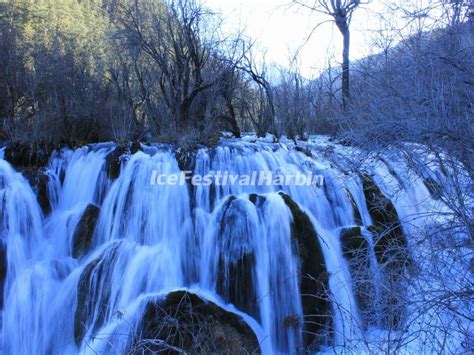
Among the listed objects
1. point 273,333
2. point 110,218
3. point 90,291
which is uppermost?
point 110,218

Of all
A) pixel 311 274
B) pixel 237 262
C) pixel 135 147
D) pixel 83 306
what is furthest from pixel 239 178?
pixel 83 306

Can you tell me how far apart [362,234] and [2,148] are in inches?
278

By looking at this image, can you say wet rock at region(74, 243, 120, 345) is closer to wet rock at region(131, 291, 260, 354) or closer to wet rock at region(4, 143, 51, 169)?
wet rock at region(131, 291, 260, 354)

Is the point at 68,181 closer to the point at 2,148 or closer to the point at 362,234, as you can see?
the point at 2,148

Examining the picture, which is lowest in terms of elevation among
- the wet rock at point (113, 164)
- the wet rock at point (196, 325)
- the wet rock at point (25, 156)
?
the wet rock at point (196, 325)

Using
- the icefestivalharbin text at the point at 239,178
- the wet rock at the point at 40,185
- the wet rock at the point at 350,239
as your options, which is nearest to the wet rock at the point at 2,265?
the wet rock at the point at 40,185

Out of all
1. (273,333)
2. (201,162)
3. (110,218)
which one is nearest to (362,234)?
(273,333)

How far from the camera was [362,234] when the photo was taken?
6.67 m

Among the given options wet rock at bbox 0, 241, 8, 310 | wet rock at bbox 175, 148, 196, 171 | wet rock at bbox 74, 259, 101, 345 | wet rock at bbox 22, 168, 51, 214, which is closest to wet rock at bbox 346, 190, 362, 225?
wet rock at bbox 175, 148, 196, 171

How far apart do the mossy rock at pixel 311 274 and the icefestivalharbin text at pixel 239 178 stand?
1167 mm

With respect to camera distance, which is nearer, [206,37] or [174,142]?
[174,142]

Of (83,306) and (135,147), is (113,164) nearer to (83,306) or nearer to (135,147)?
(135,147)

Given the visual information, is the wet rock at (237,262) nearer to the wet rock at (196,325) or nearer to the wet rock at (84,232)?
the wet rock at (196,325)

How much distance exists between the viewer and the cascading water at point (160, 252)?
18.1 ft
